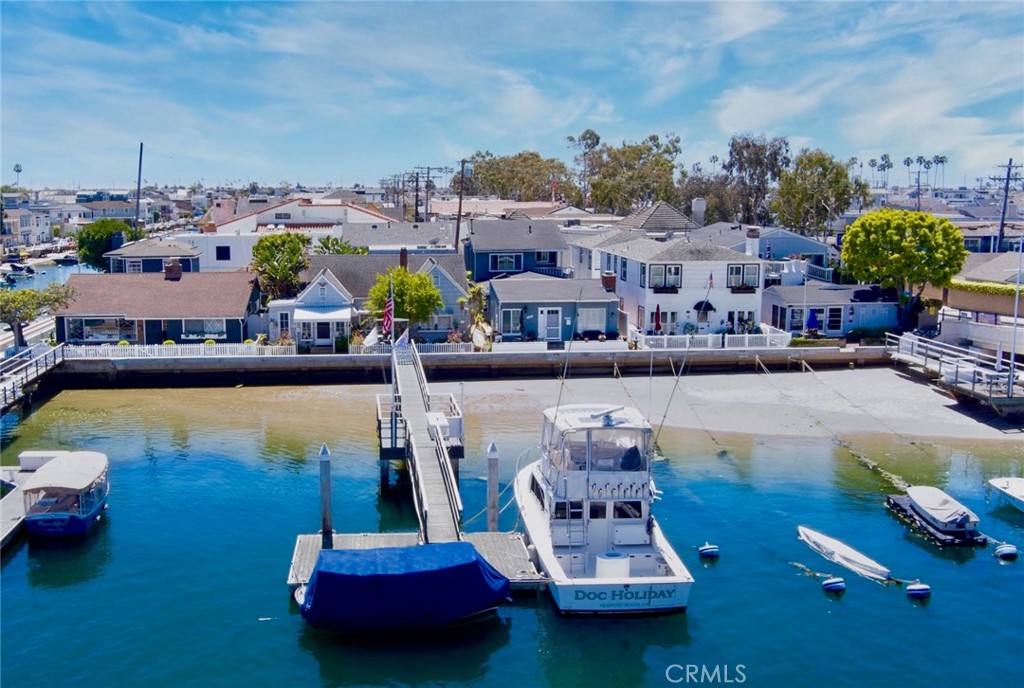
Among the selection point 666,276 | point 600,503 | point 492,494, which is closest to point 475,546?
point 492,494

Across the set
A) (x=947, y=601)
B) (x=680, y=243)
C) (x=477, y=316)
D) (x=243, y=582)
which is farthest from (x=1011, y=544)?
(x=477, y=316)

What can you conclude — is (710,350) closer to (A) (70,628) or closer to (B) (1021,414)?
(B) (1021,414)

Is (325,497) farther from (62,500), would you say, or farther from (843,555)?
(843,555)

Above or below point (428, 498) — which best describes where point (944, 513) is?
below

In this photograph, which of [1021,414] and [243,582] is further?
[1021,414]

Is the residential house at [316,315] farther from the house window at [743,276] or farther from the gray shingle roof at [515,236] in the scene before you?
the house window at [743,276]

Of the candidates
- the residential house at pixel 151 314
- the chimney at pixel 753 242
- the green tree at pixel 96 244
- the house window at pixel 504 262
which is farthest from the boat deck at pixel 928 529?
the green tree at pixel 96 244
